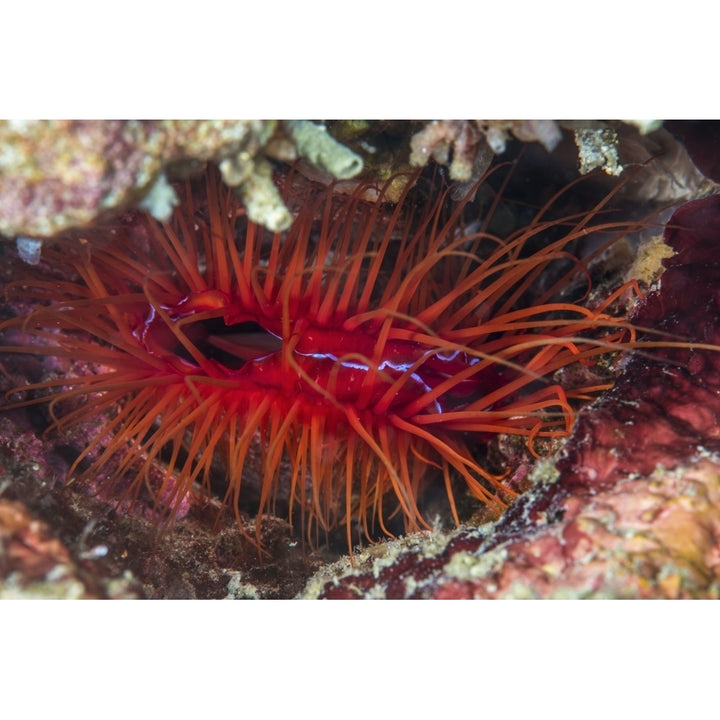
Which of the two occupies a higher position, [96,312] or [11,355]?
[96,312]

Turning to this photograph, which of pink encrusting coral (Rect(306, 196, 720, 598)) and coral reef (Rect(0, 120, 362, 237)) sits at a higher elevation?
coral reef (Rect(0, 120, 362, 237))

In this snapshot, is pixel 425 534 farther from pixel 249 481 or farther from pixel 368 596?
pixel 249 481

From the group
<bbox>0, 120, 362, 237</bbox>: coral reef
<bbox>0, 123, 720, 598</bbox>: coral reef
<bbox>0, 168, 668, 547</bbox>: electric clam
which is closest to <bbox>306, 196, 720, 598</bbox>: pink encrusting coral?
<bbox>0, 123, 720, 598</bbox>: coral reef

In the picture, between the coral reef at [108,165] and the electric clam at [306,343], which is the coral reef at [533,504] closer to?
the coral reef at [108,165]

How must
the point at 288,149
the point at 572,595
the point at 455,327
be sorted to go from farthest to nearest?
the point at 455,327, the point at 288,149, the point at 572,595

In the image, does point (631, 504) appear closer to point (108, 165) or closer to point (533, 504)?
point (533, 504)

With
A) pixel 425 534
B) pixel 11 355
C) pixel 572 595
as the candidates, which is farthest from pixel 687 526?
pixel 11 355

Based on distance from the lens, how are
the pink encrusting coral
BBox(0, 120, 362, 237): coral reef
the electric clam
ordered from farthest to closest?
the electric clam → the pink encrusting coral → BBox(0, 120, 362, 237): coral reef

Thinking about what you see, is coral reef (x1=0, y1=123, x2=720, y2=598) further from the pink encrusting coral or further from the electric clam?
the electric clam

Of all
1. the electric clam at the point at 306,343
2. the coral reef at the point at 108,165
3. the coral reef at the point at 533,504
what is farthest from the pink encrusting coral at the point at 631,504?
the coral reef at the point at 108,165

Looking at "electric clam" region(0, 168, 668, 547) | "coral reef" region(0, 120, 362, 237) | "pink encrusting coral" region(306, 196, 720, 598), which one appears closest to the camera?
"coral reef" region(0, 120, 362, 237)
